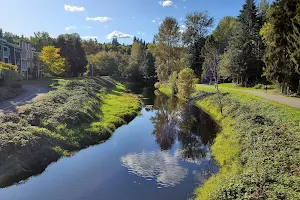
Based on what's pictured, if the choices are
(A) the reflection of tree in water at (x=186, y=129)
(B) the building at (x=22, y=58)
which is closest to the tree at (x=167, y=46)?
(A) the reflection of tree in water at (x=186, y=129)

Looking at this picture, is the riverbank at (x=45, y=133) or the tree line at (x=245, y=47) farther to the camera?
the tree line at (x=245, y=47)

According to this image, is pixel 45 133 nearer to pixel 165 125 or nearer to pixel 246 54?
pixel 165 125

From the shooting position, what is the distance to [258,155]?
59.4 ft

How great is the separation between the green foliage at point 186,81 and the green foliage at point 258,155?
59.5 ft

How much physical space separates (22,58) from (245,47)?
49.2 m

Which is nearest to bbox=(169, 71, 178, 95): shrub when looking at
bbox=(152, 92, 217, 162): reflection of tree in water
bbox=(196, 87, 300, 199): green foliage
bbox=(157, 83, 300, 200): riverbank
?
bbox=(152, 92, 217, 162): reflection of tree in water

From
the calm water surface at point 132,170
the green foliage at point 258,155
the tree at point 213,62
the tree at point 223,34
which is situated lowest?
the calm water surface at point 132,170

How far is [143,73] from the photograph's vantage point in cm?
11219

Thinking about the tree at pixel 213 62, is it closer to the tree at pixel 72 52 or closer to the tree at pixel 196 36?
the tree at pixel 196 36

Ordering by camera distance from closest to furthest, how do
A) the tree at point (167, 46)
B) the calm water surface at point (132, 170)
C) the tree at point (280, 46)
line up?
the calm water surface at point (132, 170) → the tree at point (280, 46) → the tree at point (167, 46)

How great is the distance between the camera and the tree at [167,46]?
70000mm

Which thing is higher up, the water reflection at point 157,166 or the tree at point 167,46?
the tree at point 167,46

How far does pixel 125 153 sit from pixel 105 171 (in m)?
4.30

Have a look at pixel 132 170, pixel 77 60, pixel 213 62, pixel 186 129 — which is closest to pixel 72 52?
pixel 77 60
